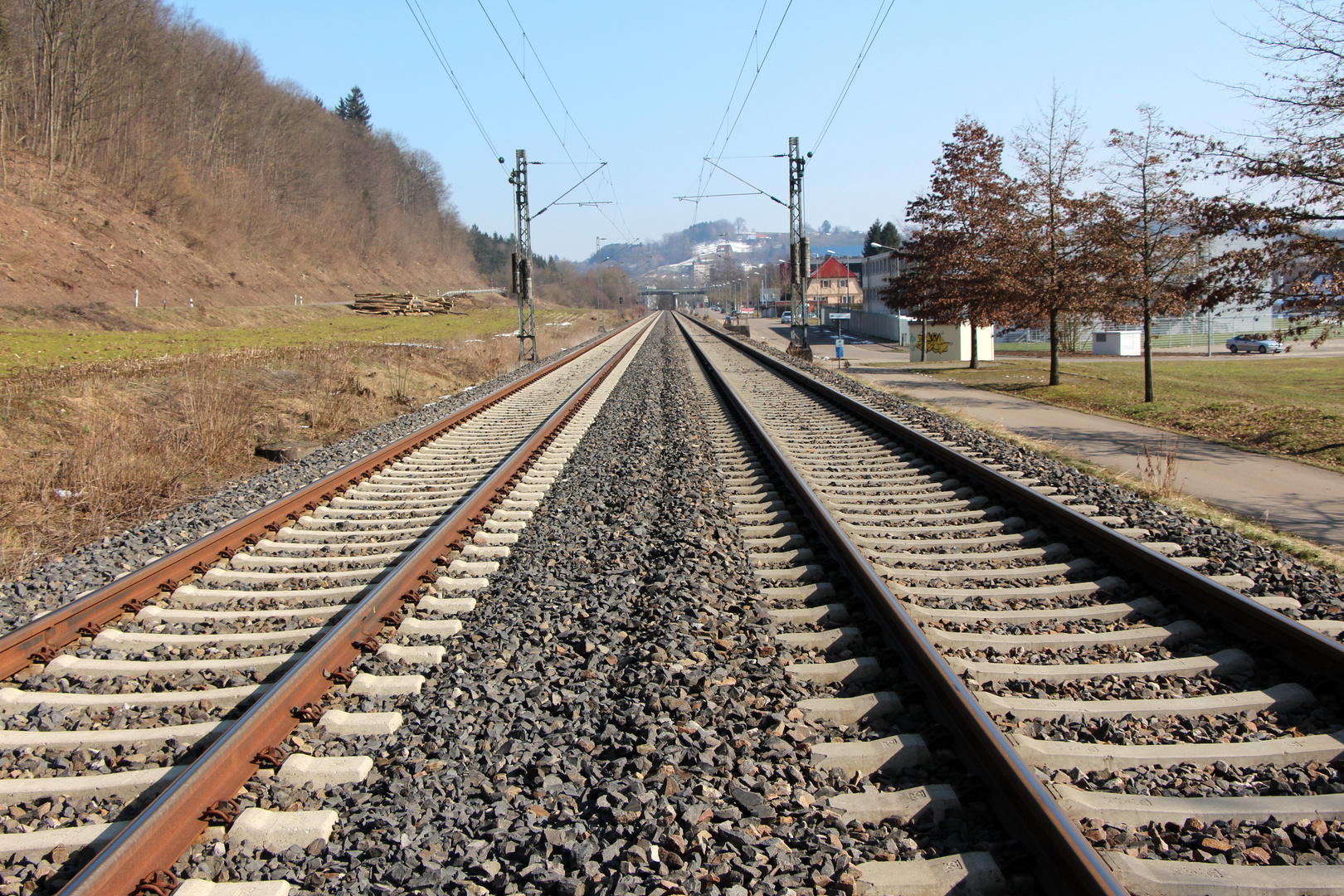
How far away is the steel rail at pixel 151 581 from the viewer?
4523 mm

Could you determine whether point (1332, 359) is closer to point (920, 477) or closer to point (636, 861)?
point (920, 477)

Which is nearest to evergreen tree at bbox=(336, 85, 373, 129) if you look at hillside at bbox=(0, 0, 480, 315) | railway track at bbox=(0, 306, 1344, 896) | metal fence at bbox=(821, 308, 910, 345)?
hillside at bbox=(0, 0, 480, 315)

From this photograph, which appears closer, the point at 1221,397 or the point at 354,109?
the point at 1221,397

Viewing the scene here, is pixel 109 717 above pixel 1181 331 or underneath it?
underneath

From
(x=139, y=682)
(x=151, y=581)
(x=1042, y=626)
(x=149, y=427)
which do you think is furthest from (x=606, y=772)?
(x=149, y=427)

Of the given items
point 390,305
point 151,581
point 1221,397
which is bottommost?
point 151,581

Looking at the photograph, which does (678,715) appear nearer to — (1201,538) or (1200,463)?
(1201,538)

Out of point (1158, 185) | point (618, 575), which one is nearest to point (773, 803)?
point (618, 575)

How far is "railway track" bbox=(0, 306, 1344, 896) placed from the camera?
280cm

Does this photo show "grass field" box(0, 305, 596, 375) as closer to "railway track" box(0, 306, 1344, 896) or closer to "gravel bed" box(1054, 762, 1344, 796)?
"railway track" box(0, 306, 1344, 896)

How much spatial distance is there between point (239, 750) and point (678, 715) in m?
1.77

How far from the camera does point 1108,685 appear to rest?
402 centimetres

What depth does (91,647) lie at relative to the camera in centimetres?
473

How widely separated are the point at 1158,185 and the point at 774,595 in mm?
20186
